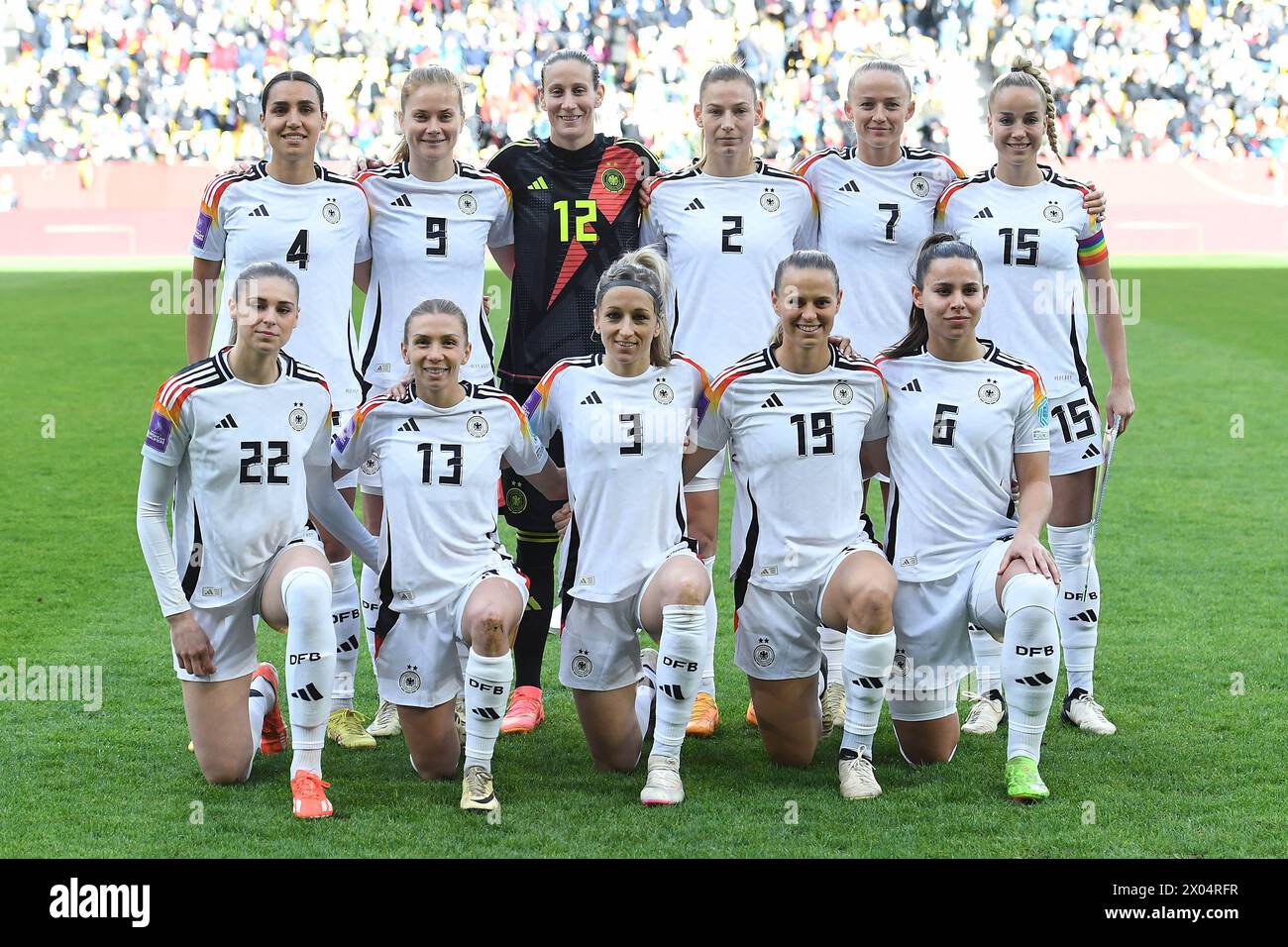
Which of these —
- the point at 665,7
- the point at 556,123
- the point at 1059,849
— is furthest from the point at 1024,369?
the point at 665,7

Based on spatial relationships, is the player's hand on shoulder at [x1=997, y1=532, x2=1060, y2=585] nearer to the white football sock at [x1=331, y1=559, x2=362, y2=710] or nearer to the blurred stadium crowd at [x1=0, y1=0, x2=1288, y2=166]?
the white football sock at [x1=331, y1=559, x2=362, y2=710]

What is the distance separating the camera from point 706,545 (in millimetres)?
5133

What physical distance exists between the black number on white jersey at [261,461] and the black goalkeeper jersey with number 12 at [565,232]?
1176mm

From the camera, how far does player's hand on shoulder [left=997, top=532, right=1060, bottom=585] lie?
4.16m

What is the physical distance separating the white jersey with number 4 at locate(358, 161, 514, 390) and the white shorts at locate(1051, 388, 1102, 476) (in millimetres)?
1959

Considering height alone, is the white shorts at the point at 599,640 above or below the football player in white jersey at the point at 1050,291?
below

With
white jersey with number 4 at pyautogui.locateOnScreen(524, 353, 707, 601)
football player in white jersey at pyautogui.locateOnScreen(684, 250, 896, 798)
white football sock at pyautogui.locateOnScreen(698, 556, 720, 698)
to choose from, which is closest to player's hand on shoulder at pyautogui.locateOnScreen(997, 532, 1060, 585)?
football player in white jersey at pyautogui.locateOnScreen(684, 250, 896, 798)

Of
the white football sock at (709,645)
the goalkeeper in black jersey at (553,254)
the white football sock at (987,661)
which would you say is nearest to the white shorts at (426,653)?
the white football sock at (709,645)

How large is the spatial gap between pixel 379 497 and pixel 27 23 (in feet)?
75.0

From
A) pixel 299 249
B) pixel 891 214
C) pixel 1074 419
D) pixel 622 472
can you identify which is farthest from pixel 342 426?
pixel 1074 419

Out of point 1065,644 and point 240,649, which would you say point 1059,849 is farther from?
point 240,649

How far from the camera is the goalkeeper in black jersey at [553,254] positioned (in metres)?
5.25

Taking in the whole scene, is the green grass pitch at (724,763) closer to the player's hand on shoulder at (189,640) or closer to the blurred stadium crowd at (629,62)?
the player's hand on shoulder at (189,640)

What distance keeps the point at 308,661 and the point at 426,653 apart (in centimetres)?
40
